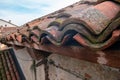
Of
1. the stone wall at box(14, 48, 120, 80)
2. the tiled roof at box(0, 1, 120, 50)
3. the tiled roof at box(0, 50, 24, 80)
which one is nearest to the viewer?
the tiled roof at box(0, 1, 120, 50)

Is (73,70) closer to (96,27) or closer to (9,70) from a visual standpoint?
(96,27)

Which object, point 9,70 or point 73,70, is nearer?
point 73,70

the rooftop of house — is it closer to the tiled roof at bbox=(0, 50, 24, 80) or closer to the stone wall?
the stone wall

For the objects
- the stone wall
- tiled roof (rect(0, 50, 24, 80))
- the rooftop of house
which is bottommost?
tiled roof (rect(0, 50, 24, 80))

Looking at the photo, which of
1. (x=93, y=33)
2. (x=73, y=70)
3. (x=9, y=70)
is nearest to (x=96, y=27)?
(x=93, y=33)

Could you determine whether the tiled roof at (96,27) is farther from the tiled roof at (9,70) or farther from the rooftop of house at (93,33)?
the tiled roof at (9,70)

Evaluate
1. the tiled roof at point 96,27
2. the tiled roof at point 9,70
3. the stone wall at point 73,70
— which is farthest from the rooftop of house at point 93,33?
the tiled roof at point 9,70

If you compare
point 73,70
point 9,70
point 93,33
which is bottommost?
point 9,70

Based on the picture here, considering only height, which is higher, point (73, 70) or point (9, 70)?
point (73, 70)

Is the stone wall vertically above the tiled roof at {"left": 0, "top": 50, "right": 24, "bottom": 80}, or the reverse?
the stone wall

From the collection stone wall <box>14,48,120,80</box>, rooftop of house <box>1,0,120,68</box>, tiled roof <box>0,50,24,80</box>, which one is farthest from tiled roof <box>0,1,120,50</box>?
tiled roof <box>0,50,24,80</box>

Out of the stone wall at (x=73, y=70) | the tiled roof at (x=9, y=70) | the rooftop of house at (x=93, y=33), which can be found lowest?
the tiled roof at (x=9, y=70)

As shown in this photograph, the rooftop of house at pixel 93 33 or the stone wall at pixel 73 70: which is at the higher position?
the rooftop of house at pixel 93 33

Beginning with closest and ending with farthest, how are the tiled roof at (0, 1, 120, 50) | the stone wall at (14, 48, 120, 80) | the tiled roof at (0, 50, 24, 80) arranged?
1. the tiled roof at (0, 1, 120, 50)
2. the stone wall at (14, 48, 120, 80)
3. the tiled roof at (0, 50, 24, 80)
